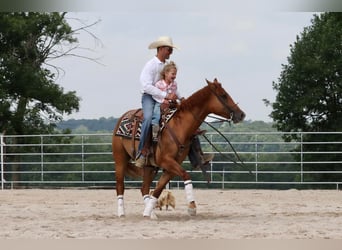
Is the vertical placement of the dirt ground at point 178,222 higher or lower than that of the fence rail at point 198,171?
lower

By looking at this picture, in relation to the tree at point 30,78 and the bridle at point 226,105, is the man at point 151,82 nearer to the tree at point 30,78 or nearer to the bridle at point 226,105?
the bridle at point 226,105

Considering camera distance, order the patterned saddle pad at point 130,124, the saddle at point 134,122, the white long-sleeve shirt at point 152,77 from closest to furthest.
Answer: the white long-sleeve shirt at point 152,77
the saddle at point 134,122
the patterned saddle pad at point 130,124

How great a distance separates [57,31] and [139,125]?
556 inches

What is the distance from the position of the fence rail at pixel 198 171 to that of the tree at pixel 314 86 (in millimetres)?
1932

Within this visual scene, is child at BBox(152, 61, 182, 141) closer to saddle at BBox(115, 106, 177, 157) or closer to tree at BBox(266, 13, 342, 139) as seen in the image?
saddle at BBox(115, 106, 177, 157)

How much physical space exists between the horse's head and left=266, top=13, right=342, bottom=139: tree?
49.9 ft

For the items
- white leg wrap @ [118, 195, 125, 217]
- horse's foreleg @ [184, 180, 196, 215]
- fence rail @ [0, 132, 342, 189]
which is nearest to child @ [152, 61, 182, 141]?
horse's foreleg @ [184, 180, 196, 215]

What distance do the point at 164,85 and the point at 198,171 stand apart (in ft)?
25.5

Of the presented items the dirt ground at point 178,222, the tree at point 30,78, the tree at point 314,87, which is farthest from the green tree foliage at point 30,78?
the dirt ground at point 178,222

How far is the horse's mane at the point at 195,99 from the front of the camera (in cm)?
533

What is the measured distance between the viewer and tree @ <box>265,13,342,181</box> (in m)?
20.7

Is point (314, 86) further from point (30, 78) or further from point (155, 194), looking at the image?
point (155, 194)

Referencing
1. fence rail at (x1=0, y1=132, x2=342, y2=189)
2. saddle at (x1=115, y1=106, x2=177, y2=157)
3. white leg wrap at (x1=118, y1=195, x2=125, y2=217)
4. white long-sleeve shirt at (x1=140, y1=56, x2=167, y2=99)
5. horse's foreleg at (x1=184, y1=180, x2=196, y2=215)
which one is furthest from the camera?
fence rail at (x1=0, y1=132, x2=342, y2=189)

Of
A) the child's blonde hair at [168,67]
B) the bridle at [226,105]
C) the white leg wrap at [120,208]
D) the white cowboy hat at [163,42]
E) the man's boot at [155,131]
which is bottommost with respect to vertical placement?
the white leg wrap at [120,208]
